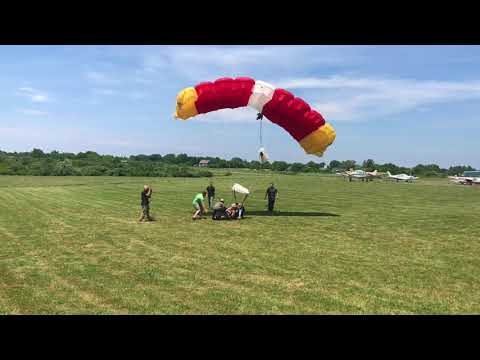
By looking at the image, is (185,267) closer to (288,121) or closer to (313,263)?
(313,263)

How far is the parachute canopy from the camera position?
18.0 m

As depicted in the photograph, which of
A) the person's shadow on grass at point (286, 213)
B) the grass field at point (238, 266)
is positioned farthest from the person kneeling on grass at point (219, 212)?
the person's shadow on grass at point (286, 213)

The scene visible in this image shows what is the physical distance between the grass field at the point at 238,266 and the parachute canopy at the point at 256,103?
4.87 metres

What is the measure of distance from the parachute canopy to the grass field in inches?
192

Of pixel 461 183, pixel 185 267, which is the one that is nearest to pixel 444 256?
pixel 185 267

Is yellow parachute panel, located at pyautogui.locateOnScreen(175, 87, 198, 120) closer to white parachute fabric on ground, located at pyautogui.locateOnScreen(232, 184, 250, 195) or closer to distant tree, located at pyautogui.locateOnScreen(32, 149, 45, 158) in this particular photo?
white parachute fabric on ground, located at pyautogui.locateOnScreen(232, 184, 250, 195)

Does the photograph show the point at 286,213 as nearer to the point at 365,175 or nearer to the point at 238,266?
the point at 238,266

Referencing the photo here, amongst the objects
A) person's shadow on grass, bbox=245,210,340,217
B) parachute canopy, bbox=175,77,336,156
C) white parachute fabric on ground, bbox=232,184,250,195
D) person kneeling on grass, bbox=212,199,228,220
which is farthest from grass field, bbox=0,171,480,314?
parachute canopy, bbox=175,77,336,156

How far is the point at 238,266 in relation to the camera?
1031cm

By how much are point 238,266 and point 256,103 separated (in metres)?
10.2

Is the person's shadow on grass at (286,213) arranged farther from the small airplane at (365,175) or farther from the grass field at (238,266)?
the small airplane at (365,175)

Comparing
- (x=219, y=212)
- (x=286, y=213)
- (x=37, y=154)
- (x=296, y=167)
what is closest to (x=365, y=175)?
(x=296, y=167)

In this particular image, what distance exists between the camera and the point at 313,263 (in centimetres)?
1072
